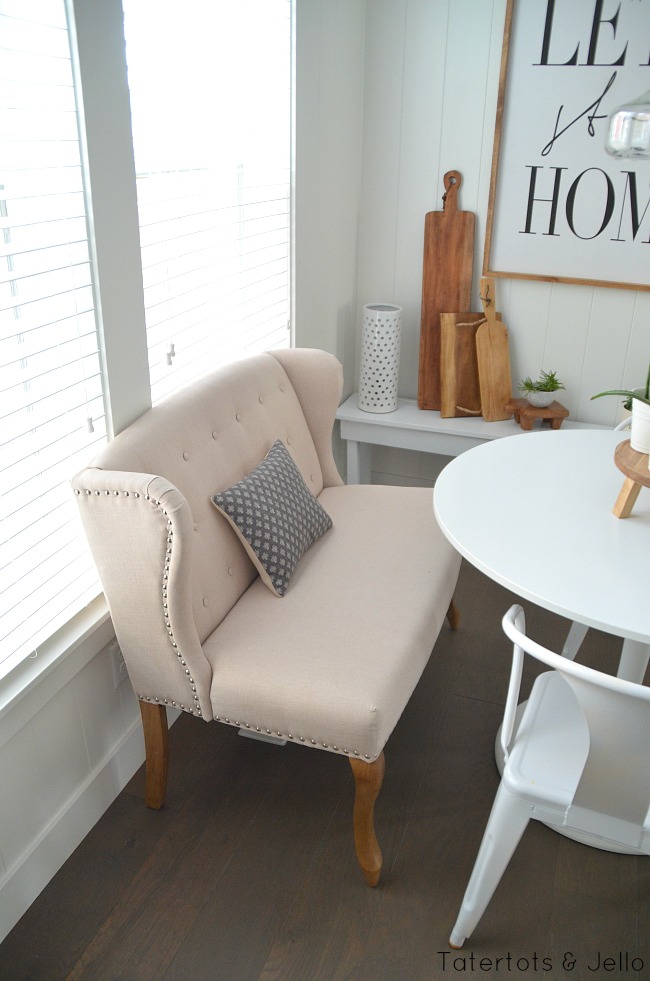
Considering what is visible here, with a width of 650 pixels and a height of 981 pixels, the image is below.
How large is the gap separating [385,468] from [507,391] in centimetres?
67

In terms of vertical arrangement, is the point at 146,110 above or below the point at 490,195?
above

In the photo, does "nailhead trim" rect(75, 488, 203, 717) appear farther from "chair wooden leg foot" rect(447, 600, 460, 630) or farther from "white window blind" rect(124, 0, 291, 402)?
"chair wooden leg foot" rect(447, 600, 460, 630)

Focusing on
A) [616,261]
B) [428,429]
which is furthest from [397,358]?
[616,261]

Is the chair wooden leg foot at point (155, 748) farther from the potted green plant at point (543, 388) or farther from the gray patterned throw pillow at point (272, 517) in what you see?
the potted green plant at point (543, 388)

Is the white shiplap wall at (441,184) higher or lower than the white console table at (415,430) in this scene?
higher

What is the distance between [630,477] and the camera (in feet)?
5.88

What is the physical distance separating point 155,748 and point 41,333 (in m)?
0.99

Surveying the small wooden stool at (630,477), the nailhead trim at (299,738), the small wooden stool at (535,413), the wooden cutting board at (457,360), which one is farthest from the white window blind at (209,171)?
the small wooden stool at (630,477)

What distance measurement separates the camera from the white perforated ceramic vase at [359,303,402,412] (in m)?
2.98

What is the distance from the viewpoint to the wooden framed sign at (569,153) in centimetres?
258

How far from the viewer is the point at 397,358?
3.05 metres

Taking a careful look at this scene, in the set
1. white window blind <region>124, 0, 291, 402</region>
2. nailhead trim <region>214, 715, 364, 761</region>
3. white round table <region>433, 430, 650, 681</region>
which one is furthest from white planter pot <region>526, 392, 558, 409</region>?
nailhead trim <region>214, 715, 364, 761</region>

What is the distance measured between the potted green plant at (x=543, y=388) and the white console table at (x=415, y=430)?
112 mm

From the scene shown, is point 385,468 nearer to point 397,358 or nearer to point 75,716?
point 397,358
